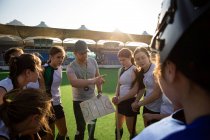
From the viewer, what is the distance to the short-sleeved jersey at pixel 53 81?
4699mm

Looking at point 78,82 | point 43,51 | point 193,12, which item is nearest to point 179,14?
point 193,12

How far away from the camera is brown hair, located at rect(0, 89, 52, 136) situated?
2111 millimetres

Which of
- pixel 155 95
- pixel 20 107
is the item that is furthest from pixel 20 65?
pixel 155 95

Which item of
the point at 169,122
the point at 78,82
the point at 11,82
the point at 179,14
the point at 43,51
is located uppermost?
the point at 179,14

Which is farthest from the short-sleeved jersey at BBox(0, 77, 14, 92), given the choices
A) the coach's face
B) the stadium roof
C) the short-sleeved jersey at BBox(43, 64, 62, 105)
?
the stadium roof

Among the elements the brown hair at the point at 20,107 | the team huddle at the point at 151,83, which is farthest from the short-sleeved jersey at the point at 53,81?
the brown hair at the point at 20,107

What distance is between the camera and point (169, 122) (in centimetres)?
81

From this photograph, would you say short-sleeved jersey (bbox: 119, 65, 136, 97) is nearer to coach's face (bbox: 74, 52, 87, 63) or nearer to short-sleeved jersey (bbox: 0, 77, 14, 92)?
coach's face (bbox: 74, 52, 87, 63)

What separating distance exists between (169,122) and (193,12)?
1.20 feet

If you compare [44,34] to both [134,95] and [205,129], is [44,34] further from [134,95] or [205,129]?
[205,129]

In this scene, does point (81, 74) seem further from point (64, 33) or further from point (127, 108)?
point (64, 33)

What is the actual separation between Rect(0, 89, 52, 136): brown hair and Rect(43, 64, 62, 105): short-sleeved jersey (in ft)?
7.98

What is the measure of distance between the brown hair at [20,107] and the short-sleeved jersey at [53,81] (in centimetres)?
243

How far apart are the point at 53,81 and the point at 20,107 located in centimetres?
269
